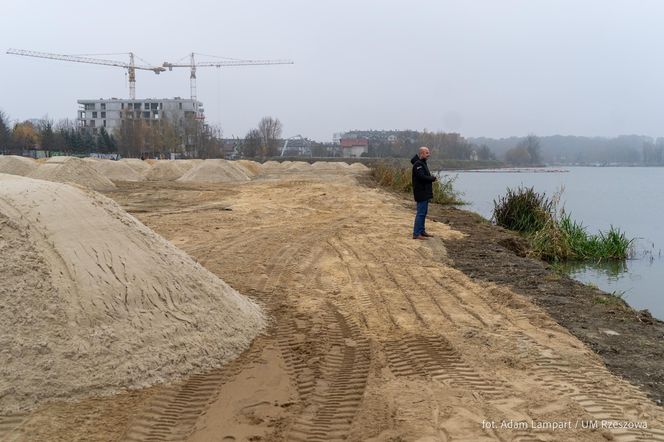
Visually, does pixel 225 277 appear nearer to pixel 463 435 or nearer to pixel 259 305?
pixel 259 305

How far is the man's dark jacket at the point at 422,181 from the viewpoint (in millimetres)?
11320

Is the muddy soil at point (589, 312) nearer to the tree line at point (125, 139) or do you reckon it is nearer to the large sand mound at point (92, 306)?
the large sand mound at point (92, 306)

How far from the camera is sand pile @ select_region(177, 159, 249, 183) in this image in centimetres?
3519

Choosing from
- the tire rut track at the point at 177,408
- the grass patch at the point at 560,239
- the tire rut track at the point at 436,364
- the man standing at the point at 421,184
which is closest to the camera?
the tire rut track at the point at 177,408

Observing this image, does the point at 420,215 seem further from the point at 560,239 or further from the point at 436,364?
the point at 436,364

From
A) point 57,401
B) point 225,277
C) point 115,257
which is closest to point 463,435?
point 57,401

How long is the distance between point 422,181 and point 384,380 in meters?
7.54

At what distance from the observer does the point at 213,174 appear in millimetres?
35812

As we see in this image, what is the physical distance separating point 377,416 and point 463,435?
57cm

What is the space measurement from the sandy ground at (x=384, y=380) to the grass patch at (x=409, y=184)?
15.3m

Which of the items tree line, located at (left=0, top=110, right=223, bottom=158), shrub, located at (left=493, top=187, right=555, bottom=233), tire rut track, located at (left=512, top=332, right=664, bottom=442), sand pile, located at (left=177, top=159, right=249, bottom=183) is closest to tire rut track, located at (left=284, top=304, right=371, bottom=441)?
tire rut track, located at (left=512, top=332, right=664, bottom=442)

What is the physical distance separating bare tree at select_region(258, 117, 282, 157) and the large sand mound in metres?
103

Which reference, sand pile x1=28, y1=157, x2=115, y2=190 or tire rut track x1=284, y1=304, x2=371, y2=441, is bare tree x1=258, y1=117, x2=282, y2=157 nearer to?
sand pile x1=28, y1=157, x2=115, y2=190

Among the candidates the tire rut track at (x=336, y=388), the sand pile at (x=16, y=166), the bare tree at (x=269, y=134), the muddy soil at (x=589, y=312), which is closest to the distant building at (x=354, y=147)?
the bare tree at (x=269, y=134)
